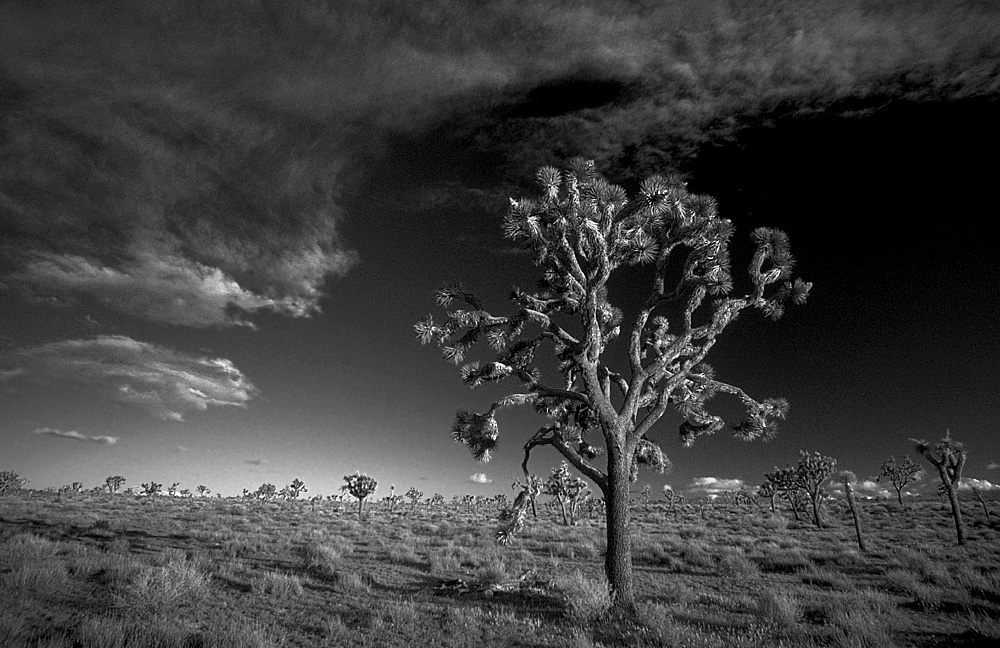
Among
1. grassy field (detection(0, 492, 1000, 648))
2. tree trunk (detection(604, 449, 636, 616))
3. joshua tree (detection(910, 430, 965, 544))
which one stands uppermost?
joshua tree (detection(910, 430, 965, 544))

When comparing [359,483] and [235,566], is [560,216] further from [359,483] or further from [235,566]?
[359,483]

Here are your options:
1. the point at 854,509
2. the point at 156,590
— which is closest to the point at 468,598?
the point at 156,590

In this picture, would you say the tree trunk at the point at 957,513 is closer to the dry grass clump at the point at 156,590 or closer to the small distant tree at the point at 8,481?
the dry grass clump at the point at 156,590

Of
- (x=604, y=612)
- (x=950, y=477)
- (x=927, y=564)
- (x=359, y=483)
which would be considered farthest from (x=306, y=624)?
(x=359, y=483)

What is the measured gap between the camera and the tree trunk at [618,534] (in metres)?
9.95

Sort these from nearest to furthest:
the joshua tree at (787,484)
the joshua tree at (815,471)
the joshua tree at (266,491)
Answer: the joshua tree at (815,471)
the joshua tree at (787,484)
the joshua tree at (266,491)

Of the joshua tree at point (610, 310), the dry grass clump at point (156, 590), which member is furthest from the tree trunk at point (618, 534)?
the dry grass clump at point (156, 590)

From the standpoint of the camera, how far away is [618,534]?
1044cm

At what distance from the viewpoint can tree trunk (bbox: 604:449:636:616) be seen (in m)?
9.95

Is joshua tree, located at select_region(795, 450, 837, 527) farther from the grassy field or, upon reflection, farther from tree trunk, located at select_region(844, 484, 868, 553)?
the grassy field

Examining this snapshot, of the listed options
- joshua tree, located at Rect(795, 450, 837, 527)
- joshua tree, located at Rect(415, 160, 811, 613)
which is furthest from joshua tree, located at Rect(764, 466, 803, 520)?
joshua tree, located at Rect(415, 160, 811, 613)

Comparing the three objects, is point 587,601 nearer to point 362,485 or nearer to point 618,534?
point 618,534

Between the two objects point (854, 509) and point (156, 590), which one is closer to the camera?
point (156, 590)

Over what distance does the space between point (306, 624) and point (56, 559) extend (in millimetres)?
8658
